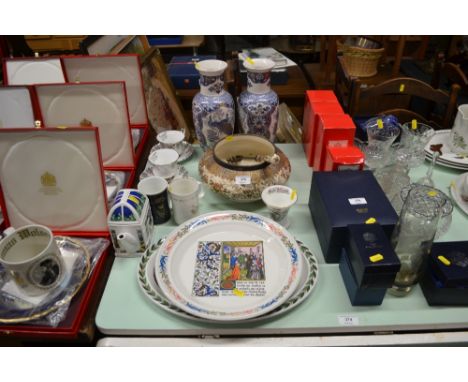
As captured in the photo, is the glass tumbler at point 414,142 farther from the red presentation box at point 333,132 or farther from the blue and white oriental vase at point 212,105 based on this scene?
the blue and white oriental vase at point 212,105

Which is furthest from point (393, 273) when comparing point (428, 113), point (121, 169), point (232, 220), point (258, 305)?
point (428, 113)

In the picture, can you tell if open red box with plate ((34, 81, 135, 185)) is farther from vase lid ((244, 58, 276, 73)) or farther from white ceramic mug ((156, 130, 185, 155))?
vase lid ((244, 58, 276, 73))

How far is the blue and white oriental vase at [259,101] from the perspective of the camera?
137 centimetres

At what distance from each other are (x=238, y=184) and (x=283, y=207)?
0.50 ft

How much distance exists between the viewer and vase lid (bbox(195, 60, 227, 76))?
4.42ft

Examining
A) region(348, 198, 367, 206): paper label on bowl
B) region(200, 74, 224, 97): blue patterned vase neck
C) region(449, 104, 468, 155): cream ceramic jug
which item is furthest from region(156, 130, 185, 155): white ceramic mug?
region(449, 104, 468, 155): cream ceramic jug

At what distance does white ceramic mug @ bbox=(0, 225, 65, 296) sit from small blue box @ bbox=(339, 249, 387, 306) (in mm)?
713

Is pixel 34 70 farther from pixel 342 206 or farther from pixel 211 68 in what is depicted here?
pixel 342 206

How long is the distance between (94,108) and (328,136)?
30.7 inches

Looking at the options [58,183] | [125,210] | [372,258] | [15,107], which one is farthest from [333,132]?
[15,107]

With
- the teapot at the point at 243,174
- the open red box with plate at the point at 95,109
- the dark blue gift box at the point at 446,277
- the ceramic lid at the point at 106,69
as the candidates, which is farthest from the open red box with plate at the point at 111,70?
the dark blue gift box at the point at 446,277

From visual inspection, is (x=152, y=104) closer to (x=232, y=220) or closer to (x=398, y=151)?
(x=232, y=220)

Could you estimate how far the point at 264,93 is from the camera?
1409 mm

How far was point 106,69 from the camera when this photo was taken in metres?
1.43
